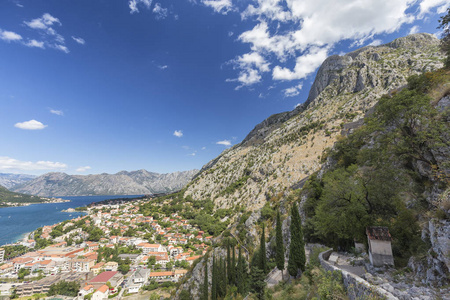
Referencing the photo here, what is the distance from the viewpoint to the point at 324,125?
2371 inches

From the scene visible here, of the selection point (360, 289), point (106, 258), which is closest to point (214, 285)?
point (360, 289)

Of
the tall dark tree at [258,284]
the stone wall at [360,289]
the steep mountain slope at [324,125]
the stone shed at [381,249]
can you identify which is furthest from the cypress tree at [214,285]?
the steep mountain slope at [324,125]

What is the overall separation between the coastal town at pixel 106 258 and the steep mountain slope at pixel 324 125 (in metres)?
21.8

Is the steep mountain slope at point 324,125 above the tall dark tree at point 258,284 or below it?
above

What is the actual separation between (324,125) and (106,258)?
278 ft

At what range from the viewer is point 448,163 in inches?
296

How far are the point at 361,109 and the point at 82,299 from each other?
89.6 meters

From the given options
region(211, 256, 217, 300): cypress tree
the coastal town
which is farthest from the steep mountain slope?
region(211, 256, 217, 300): cypress tree

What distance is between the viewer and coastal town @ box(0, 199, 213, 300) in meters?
45.7

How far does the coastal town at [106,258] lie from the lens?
4572cm

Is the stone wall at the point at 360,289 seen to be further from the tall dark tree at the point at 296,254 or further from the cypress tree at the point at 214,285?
the cypress tree at the point at 214,285

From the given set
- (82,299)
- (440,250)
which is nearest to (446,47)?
(440,250)

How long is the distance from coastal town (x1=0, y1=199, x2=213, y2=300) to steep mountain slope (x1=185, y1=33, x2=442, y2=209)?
21.8 metres

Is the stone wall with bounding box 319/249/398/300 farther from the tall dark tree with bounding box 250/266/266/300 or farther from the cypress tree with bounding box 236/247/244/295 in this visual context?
the cypress tree with bounding box 236/247/244/295
